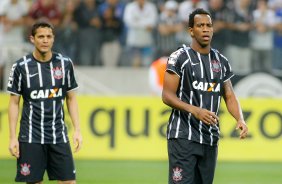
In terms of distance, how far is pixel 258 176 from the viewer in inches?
487

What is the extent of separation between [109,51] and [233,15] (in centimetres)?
270

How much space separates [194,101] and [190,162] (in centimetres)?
54

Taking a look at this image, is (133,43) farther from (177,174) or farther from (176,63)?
(177,174)

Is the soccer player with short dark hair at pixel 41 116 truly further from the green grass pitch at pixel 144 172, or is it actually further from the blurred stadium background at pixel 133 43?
the blurred stadium background at pixel 133 43

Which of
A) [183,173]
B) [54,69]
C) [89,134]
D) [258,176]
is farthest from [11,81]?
[89,134]

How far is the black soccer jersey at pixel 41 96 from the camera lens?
816 centimetres

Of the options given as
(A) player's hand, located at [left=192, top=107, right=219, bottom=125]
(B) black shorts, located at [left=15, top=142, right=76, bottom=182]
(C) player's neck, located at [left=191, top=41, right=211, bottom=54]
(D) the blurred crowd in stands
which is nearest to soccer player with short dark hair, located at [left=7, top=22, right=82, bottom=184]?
(B) black shorts, located at [left=15, top=142, right=76, bottom=182]

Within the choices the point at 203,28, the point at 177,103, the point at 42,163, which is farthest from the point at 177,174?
the point at 42,163

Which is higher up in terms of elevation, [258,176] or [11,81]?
[11,81]

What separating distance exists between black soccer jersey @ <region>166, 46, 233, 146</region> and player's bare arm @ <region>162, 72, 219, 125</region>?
0.23 ft

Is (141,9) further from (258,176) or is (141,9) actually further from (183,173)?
(183,173)

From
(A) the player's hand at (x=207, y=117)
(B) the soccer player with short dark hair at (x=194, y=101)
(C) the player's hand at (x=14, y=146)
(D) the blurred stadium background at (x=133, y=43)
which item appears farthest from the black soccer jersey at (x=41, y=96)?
(D) the blurred stadium background at (x=133, y=43)

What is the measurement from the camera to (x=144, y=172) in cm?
1275

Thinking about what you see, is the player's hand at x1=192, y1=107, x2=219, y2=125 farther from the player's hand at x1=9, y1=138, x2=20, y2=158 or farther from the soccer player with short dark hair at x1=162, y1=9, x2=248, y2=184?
the player's hand at x1=9, y1=138, x2=20, y2=158
